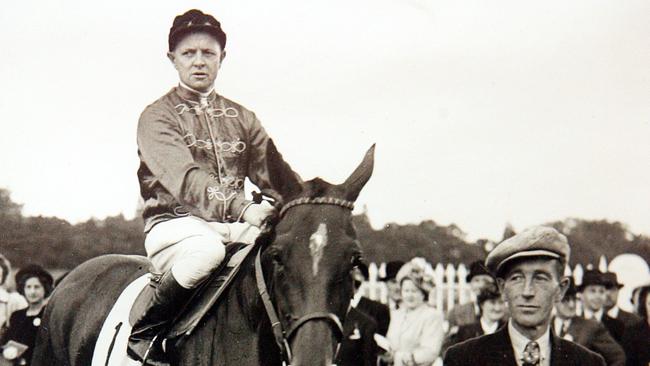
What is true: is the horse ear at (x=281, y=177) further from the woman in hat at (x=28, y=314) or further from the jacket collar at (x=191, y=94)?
the woman in hat at (x=28, y=314)

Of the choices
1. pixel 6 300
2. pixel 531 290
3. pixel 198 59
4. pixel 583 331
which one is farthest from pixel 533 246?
pixel 6 300

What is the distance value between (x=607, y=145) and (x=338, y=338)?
12.6 ft

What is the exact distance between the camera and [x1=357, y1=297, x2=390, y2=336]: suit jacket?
5617mm

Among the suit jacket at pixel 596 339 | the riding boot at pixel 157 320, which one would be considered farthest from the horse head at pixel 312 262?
the suit jacket at pixel 596 339

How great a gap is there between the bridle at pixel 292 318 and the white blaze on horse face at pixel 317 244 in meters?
0.15

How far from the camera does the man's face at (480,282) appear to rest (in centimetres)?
577

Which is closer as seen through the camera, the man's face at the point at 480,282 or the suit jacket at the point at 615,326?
the suit jacket at the point at 615,326

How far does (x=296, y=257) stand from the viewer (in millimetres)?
2934

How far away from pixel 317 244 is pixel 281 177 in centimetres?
41

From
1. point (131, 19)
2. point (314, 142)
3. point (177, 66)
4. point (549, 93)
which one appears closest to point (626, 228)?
point (549, 93)

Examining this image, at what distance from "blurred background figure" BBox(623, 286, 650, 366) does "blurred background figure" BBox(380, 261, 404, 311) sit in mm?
1694

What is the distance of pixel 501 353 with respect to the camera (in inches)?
184

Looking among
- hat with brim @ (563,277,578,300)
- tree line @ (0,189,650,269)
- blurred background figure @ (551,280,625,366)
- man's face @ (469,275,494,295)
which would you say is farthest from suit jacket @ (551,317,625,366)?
tree line @ (0,189,650,269)

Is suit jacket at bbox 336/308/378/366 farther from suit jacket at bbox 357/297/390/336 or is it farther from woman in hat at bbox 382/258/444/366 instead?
woman in hat at bbox 382/258/444/366
